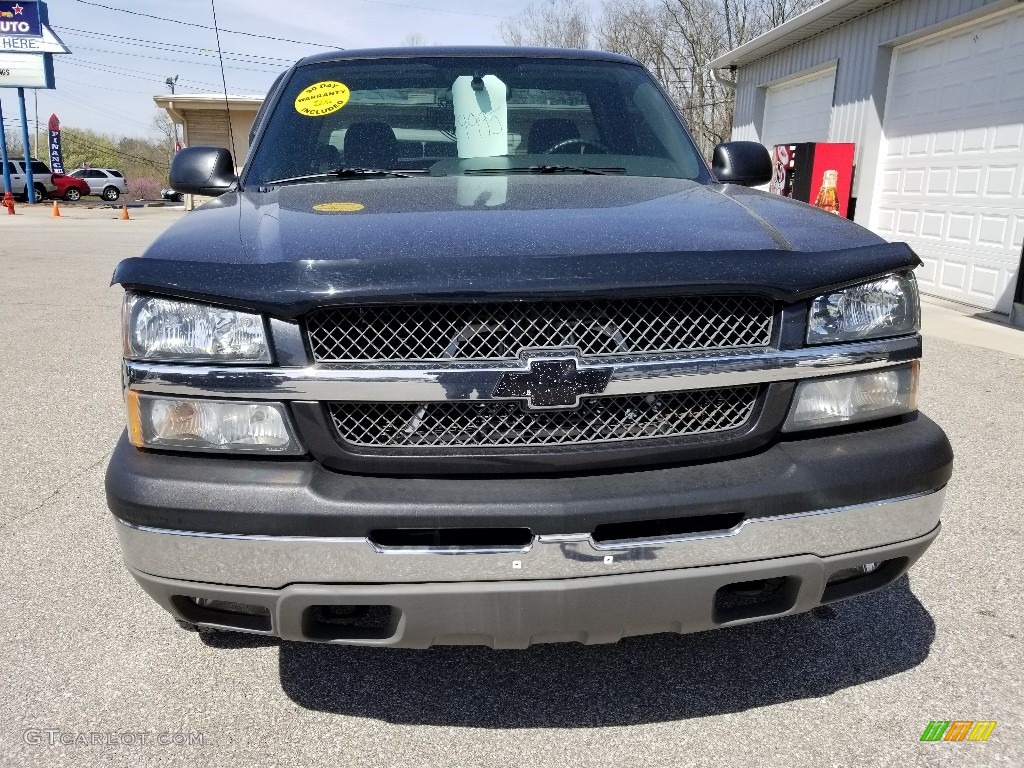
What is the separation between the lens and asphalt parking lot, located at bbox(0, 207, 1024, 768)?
82.3 inches

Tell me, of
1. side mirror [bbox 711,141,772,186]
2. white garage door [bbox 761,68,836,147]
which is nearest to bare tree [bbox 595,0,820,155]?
white garage door [bbox 761,68,836,147]

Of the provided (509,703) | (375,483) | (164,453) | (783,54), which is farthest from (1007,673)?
(783,54)

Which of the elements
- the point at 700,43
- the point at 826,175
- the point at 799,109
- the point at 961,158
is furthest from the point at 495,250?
the point at 700,43

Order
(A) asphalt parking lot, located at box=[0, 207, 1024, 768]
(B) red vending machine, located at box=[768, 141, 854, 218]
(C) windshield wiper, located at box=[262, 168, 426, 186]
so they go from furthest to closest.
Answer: (B) red vending machine, located at box=[768, 141, 854, 218] < (C) windshield wiper, located at box=[262, 168, 426, 186] < (A) asphalt parking lot, located at box=[0, 207, 1024, 768]

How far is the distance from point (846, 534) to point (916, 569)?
4.58 feet

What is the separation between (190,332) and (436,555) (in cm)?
74

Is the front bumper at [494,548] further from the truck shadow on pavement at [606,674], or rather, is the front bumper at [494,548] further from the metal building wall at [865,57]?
the metal building wall at [865,57]

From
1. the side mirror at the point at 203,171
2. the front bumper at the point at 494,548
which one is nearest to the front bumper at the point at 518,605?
the front bumper at the point at 494,548

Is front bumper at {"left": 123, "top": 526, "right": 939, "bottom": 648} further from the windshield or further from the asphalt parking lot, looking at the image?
the windshield

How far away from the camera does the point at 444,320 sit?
1.80 metres

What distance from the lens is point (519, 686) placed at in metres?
2.34

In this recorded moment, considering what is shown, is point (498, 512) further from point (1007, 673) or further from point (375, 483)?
point (1007, 673)

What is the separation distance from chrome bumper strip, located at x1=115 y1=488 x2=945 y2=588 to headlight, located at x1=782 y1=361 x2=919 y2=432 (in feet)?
0.75
